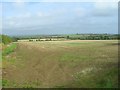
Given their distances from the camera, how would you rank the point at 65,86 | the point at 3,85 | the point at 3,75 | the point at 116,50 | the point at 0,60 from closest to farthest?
the point at 65,86
the point at 3,85
the point at 3,75
the point at 116,50
the point at 0,60

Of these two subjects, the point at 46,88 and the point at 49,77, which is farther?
the point at 49,77

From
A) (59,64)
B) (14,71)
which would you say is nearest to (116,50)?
(59,64)

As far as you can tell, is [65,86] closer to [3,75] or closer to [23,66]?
[3,75]

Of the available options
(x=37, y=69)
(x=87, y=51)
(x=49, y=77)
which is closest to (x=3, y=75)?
(x=37, y=69)

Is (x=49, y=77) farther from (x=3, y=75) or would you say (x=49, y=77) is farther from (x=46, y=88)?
(x=3, y=75)

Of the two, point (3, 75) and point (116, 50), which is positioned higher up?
point (116, 50)

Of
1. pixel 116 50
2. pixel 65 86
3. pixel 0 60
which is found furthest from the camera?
pixel 0 60
